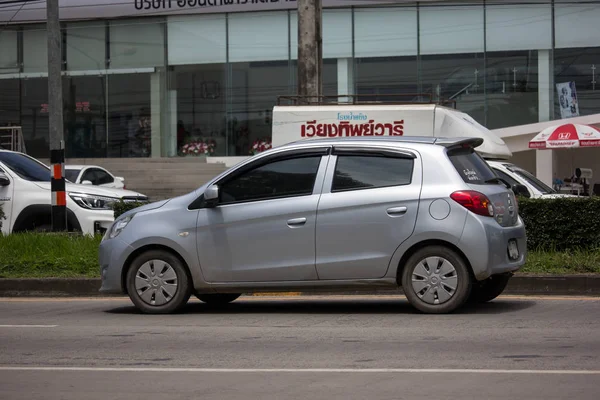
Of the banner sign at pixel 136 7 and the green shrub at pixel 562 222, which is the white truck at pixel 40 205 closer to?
the green shrub at pixel 562 222

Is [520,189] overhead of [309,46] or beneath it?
beneath

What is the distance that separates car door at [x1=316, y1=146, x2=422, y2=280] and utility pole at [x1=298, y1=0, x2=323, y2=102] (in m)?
8.81

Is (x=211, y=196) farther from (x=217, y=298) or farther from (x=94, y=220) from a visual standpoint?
(x=94, y=220)

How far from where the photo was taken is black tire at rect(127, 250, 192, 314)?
10789 mm

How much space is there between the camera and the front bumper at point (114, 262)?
35.9 feet

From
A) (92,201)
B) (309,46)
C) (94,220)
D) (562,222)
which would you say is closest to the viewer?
(562,222)

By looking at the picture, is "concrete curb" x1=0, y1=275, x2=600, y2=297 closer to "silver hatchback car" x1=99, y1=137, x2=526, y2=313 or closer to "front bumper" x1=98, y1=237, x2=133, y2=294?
"silver hatchback car" x1=99, y1=137, x2=526, y2=313

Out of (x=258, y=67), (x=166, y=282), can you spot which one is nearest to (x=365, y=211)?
(x=166, y=282)

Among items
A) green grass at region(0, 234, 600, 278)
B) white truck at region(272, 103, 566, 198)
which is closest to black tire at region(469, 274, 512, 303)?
green grass at region(0, 234, 600, 278)

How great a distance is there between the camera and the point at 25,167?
17.9 m

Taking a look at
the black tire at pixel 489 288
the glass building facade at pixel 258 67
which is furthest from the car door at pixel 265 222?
the glass building facade at pixel 258 67

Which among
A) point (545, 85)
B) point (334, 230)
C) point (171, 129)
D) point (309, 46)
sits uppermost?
point (545, 85)

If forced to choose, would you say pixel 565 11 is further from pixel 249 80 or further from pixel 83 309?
pixel 83 309

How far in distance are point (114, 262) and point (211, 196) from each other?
1318 millimetres
